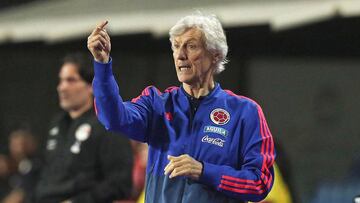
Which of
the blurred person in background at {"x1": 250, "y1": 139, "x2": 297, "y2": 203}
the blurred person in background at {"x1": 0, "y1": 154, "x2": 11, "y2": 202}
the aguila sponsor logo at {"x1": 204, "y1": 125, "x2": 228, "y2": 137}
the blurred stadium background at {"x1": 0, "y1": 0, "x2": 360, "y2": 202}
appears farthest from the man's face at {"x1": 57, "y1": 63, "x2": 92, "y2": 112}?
the blurred person in background at {"x1": 0, "y1": 154, "x2": 11, "y2": 202}

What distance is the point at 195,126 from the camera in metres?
3.42

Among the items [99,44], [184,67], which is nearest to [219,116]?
[184,67]

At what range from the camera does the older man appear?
325cm

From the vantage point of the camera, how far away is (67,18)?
782 centimetres

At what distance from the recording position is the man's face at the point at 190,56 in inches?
135

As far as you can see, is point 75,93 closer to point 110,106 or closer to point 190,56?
point 190,56

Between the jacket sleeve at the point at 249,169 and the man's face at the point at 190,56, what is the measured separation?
25cm

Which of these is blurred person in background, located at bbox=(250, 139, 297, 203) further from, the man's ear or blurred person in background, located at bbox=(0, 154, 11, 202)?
blurred person in background, located at bbox=(0, 154, 11, 202)

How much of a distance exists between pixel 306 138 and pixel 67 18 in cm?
247

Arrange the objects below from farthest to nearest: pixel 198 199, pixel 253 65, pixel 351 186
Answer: pixel 253 65
pixel 351 186
pixel 198 199

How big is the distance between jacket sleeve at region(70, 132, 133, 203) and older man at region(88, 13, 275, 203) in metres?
1.46

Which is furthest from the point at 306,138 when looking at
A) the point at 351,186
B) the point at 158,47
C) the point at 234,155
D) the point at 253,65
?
the point at 234,155

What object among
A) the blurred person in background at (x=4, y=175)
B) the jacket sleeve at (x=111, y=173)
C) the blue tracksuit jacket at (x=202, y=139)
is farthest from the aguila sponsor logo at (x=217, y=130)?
the blurred person in background at (x=4, y=175)

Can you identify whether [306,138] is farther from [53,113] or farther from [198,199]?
[198,199]
